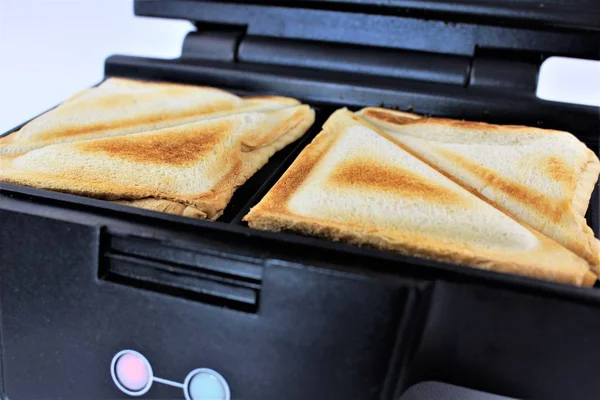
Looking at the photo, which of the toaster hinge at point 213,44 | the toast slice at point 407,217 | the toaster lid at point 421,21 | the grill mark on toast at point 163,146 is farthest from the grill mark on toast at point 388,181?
the toaster hinge at point 213,44

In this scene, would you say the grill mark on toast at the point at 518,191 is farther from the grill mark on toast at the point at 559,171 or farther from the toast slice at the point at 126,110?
the toast slice at the point at 126,110

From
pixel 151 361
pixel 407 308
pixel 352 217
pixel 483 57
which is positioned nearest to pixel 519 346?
pixel 407 308

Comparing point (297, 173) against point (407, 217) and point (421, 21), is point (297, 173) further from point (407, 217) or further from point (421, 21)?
point (421, 21)

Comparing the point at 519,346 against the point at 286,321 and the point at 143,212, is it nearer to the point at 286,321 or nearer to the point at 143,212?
the point at 286,321

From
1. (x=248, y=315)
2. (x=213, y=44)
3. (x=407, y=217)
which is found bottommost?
(x=248, y=315)

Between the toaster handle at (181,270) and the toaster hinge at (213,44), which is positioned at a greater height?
the toaster hinge at (213,44)

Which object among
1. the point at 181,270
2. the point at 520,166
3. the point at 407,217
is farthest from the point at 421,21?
the point at 181,270
